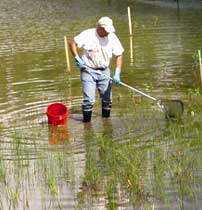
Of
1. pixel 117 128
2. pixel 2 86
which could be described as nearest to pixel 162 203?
pixel 117 128

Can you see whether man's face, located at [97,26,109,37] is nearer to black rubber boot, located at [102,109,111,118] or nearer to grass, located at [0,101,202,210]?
grass, located at [0,101,202,210]

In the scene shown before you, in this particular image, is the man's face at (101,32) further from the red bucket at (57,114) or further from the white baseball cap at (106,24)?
the red bucket at (57,114)

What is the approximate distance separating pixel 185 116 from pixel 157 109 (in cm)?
89

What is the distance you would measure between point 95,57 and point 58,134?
1.41 meters

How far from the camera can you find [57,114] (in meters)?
12.3

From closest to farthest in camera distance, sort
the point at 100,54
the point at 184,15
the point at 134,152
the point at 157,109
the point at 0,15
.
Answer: the point at 134,152 < the point at 100,54 < the point at 157,109 < the point at 184,15 < the point at 0,15

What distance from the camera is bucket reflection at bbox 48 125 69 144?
11.0m

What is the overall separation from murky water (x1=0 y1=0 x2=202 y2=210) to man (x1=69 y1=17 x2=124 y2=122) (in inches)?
26.5

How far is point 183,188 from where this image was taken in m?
8.00

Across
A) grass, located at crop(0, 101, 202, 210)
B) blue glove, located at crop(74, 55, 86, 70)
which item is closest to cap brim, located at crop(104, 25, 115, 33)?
blue glove, located at crop(74, 55, 86, 70)

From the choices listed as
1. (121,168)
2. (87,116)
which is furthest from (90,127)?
(121,168)

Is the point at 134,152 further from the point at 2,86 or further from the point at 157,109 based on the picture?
the point at 2,86

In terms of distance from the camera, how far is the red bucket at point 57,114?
1195 centimetres

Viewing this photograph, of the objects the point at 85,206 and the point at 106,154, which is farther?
the point at 106,154
